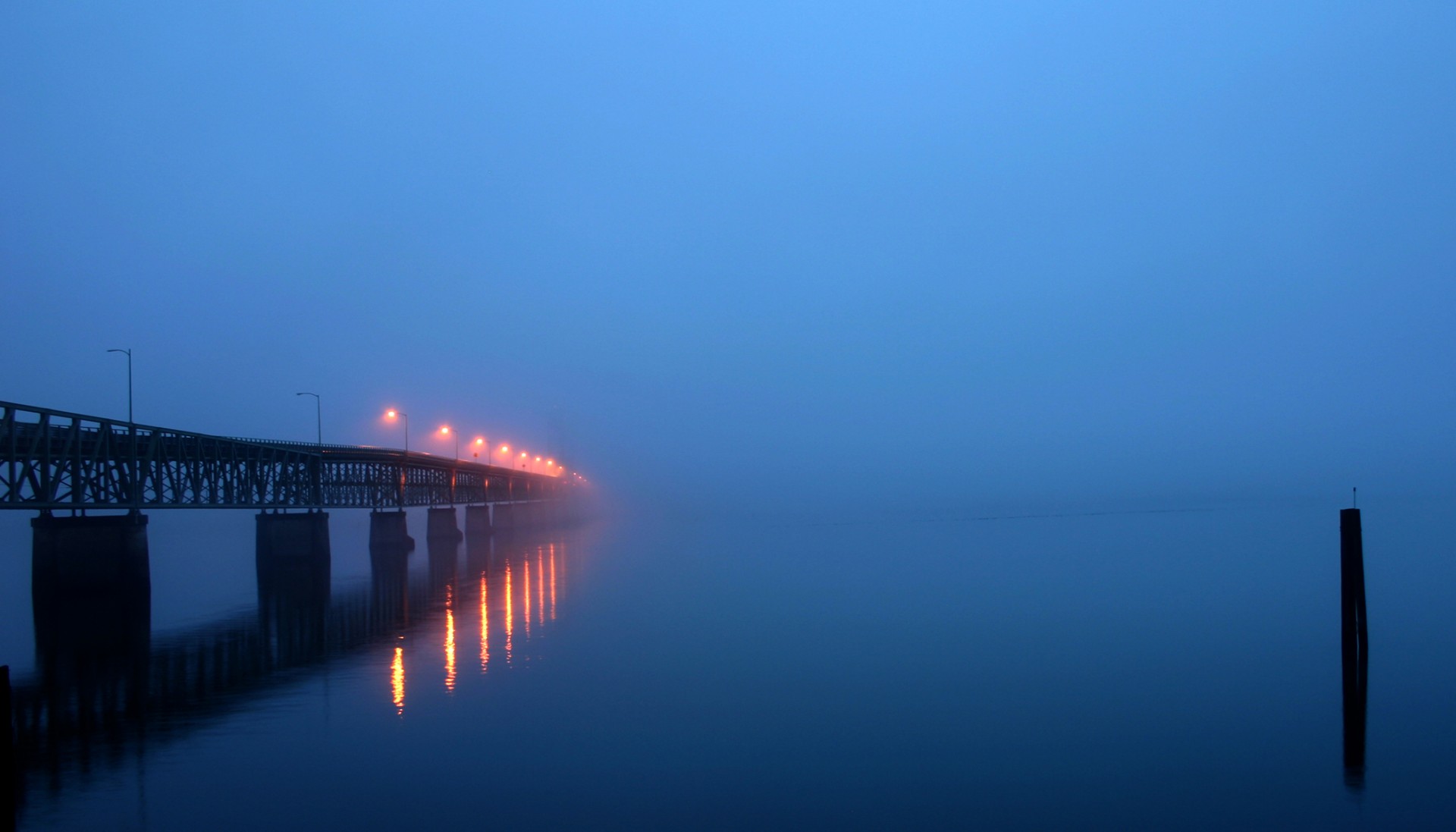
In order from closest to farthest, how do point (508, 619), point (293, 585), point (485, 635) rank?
1. point (485, 635)
2. point (508, 619)
3. point (293, 585)

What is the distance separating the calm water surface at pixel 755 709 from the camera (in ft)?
53.0

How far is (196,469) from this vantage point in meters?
68.8

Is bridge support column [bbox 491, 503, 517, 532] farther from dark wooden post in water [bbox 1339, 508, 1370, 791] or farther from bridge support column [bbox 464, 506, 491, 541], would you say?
dark wooden post in water [bbox 1339, 508, 1370, 791]

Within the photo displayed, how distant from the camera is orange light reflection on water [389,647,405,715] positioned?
76.3ft

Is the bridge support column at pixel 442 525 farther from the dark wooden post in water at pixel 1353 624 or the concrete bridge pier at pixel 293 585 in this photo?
the dark wooden post in water at pixel 1353 624

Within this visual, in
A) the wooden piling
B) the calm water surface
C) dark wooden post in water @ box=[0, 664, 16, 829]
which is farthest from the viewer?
the wooden piling

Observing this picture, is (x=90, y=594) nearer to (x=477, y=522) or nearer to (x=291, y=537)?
(x=291, y=537)

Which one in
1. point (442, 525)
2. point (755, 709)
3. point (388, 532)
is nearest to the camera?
point (755, 709)

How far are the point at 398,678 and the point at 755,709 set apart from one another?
10.1 metres

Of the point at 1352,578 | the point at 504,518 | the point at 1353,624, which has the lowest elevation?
the point at 504,518

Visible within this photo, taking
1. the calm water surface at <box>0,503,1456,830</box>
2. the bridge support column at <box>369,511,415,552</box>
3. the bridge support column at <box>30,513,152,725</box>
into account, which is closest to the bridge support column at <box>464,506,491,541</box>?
the bridge support column at <box>369,511,415,552</box>

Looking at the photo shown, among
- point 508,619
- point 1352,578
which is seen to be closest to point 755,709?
point 1352,578

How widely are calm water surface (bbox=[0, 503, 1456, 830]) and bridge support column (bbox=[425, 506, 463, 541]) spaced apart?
59.2 metres

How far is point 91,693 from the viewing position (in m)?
25.6
